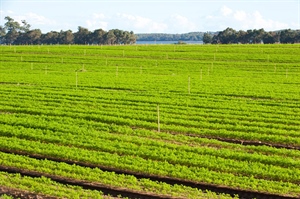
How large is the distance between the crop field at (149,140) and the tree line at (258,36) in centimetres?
9105

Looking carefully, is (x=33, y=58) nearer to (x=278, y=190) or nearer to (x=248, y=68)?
(x=248, y=68)

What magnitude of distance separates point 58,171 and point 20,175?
125 cm

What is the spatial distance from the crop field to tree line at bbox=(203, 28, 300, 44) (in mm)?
91047

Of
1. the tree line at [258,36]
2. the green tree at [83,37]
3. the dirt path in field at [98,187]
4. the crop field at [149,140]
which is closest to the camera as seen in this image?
the dirt path in field at [98,187]

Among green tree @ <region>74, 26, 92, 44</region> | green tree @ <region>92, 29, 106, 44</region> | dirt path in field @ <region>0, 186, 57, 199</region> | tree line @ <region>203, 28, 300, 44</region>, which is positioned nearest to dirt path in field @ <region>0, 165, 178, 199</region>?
dirt path in field @ <region>0, 186, 57, 199</region>

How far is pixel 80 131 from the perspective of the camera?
19.9 meters

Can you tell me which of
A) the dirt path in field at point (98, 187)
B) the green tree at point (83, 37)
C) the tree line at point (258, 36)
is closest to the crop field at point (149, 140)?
the dirt path in field at point (98, 187)

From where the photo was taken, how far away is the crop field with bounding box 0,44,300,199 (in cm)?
1383

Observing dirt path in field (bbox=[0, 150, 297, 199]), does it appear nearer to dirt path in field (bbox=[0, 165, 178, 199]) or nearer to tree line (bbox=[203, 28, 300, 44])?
dirt path in field (bbox=[0, 165, 178, 199])

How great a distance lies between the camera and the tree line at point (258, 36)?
402 ft

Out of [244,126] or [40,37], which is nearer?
[244,126]

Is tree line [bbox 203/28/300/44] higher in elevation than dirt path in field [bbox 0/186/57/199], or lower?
higher

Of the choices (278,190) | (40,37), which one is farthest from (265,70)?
(40,37)

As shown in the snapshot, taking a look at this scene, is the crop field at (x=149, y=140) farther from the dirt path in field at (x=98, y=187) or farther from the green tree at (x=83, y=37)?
the green tree at (x=83, y=37)
